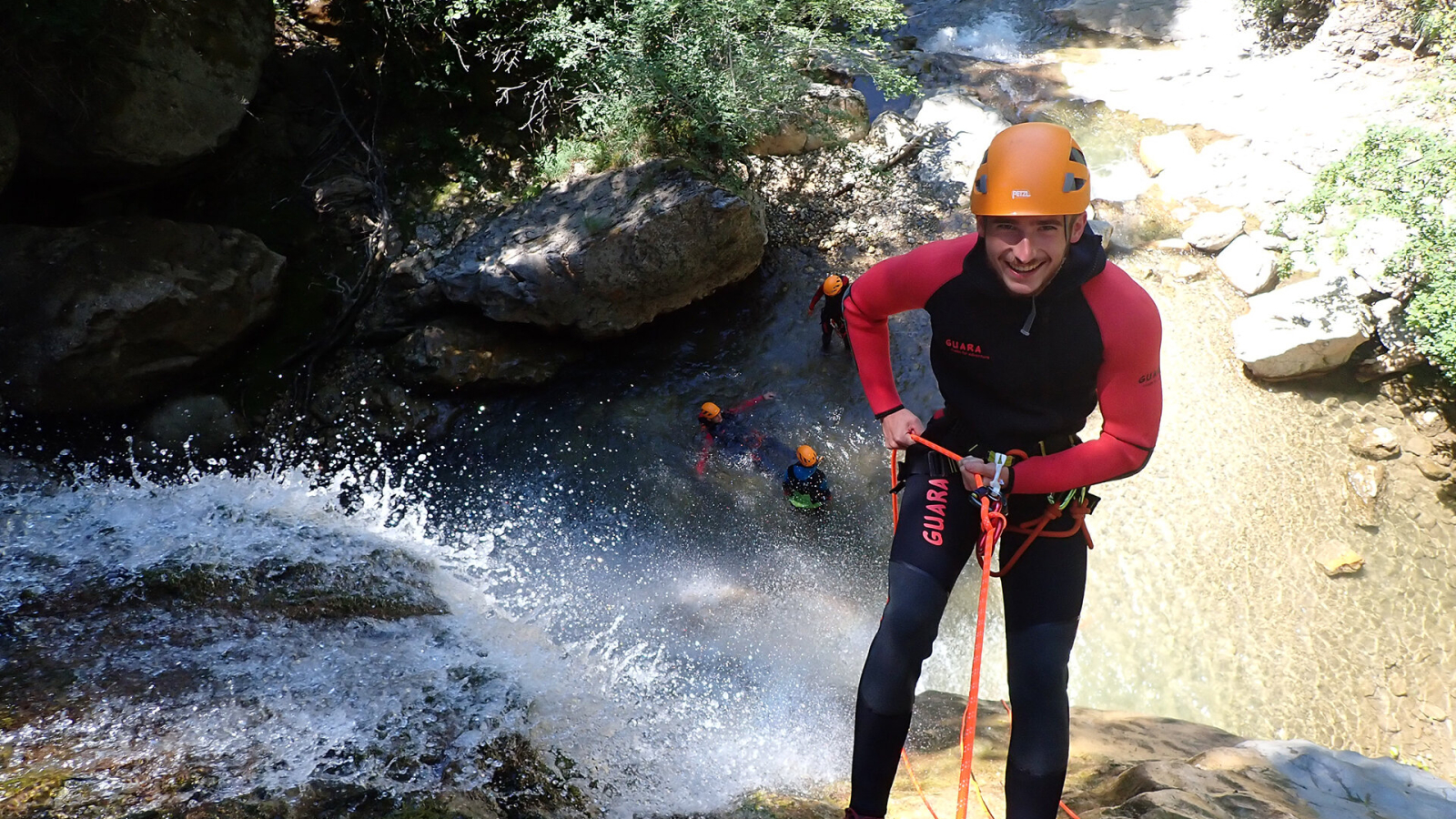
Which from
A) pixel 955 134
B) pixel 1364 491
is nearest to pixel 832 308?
pixel 955 134

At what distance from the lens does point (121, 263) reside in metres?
6.41

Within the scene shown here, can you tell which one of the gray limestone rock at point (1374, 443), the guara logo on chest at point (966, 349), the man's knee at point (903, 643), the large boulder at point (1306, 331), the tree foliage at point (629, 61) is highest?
the tree foliage at point (629, 61)

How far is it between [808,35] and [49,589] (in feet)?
25.3

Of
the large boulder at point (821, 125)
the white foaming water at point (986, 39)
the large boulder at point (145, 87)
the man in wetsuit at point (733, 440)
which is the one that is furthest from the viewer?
the white foaming water at point (986, 39)

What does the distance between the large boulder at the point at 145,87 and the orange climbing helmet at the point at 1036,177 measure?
7040mm

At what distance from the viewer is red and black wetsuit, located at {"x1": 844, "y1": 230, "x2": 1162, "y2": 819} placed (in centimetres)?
234

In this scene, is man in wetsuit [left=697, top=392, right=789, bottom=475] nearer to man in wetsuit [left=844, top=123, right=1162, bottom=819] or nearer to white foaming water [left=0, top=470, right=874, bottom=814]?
white foaming water [left=0, top=470, right=874, bottom=814]

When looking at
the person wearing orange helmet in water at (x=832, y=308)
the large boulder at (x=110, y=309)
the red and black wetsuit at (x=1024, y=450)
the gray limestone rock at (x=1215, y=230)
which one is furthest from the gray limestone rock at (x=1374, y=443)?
the large boulder at (x=110, y=309)

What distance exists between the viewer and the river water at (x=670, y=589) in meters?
3.29

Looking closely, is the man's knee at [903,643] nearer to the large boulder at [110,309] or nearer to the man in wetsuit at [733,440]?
the man in wetsuit at [733,440]

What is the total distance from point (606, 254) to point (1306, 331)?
6.26 m

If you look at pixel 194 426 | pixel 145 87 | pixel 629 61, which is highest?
pixel 629 61

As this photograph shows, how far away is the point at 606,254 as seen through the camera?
6.96 metres

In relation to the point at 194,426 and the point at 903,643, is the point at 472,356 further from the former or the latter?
the point at 903,643
